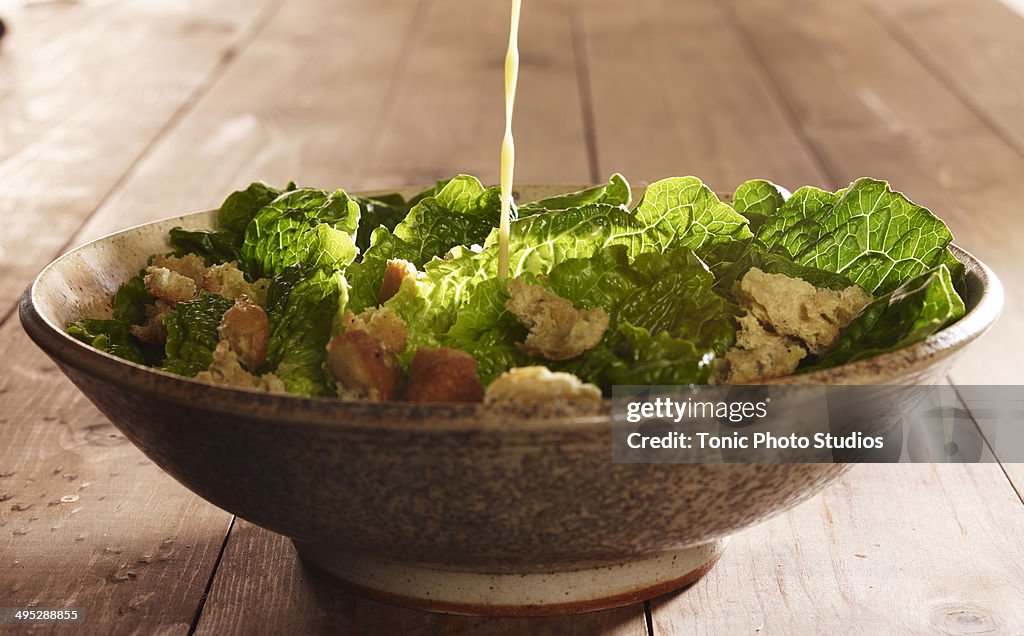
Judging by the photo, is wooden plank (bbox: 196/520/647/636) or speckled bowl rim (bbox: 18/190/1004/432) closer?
speckled bowl rim (bbox: 18/190/1004/432)

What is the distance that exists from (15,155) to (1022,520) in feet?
6.44

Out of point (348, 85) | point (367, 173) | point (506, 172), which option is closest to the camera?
point (506, 172)

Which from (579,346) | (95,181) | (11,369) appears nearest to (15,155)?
(95,181)

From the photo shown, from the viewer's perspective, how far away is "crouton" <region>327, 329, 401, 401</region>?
2.86 ft

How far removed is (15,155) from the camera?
2.36m

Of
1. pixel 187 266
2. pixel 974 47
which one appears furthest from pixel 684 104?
pixel 187 266

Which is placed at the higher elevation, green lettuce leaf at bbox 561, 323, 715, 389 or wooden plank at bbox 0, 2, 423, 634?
green lettuce leaf at bbox 561, 323, 715, 389

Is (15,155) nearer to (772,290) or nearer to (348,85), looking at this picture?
(348,85)

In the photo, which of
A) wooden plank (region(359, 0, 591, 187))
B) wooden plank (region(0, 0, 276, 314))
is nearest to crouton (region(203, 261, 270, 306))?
wooden plank (region(0, 0, 276, 314))

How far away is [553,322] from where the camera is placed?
942 millimetres

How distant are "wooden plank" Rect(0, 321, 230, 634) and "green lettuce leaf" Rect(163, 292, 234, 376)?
0.17 metres

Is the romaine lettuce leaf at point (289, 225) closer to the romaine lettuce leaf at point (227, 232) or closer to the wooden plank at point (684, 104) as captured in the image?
the romaine lettuce leaf at point (227, 232)

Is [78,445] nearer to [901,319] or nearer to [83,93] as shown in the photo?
[901,319]

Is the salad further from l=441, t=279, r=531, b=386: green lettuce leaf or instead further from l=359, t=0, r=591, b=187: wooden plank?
l=359, t=0, r=591, b=187: wooden plank
